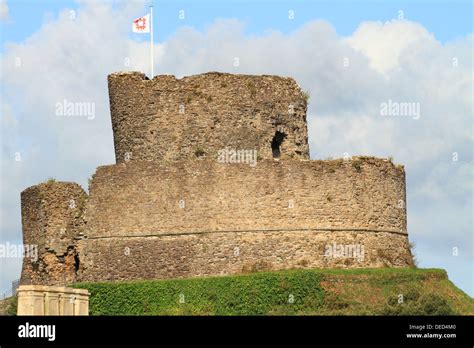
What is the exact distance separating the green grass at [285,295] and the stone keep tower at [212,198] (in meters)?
1.75

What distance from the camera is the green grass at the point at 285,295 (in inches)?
2259

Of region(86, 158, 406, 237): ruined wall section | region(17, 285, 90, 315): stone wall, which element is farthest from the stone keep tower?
region(17, 285, 90, 315): stone wall

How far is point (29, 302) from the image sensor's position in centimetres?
5203

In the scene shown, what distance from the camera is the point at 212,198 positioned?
2389 inches

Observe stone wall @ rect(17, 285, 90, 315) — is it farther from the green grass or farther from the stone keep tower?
the stone keep tower

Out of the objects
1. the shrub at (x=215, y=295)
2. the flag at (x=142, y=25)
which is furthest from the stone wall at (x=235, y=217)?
the flag at (x=142, y=25)

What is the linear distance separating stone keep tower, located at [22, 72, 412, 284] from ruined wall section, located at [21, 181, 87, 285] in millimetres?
36

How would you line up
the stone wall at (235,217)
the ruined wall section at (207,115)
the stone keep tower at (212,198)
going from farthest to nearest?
the ruined wall section at (207,115) → the stone keep tower at (212,198) → the stone wall at (235,217)

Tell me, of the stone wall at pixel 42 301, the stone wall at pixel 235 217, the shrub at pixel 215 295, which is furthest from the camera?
the stone wall at pixel 235 217

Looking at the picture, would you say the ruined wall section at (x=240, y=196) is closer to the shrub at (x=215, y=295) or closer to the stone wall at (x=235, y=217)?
the stone wall at (x=235, y=217)
